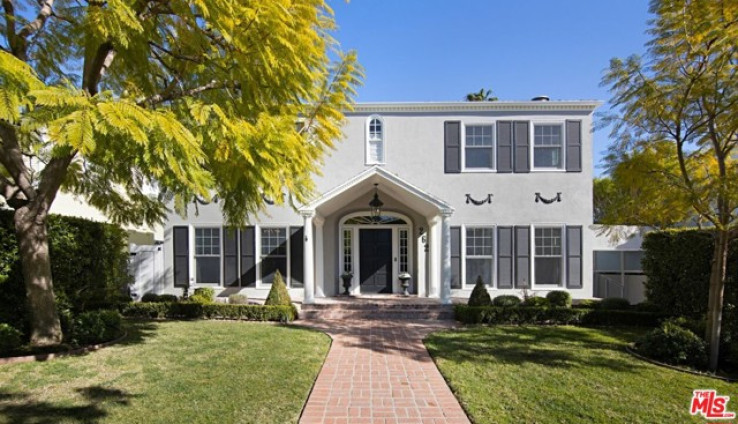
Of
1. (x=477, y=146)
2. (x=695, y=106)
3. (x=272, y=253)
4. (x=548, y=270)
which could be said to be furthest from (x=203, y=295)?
(x=695, y=106)

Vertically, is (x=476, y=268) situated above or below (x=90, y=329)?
above

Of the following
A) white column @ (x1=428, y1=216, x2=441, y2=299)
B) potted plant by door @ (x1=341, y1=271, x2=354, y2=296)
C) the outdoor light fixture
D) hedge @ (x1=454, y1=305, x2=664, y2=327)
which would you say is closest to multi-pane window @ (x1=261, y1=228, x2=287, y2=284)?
potted plant by door @ (x1=341, y1=271, x2=354, y2=296)

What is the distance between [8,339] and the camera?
20.3 feet

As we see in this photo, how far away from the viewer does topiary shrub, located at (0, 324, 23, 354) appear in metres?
6.13

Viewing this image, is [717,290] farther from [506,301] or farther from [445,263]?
A: [445,263]

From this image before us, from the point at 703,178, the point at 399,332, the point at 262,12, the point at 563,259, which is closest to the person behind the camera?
the point at 262,12

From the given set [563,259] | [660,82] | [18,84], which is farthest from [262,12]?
[563,259]

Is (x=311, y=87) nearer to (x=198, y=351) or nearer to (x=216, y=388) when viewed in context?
(x=216, y=388)

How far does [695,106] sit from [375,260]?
9542 mm

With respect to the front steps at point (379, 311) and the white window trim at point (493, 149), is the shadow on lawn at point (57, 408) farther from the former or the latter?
the white window trim at point (493, 149)

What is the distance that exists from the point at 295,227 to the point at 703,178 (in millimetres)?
10781

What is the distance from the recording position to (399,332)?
917cm

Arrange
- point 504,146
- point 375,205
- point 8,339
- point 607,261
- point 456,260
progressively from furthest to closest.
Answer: point 607,261
point 504,146
point 456,260
point 375,205
point 8,339

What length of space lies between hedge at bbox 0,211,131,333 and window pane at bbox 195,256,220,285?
10.9ft
